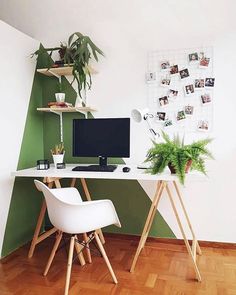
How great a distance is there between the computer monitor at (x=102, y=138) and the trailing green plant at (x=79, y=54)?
1.27ft

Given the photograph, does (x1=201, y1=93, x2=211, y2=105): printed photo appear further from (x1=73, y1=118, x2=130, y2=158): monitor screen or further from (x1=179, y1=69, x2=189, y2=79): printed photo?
(x1=73, y1=118, x2=130, y2=158): monitor screen

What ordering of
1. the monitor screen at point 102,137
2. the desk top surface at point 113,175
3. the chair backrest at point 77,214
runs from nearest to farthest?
the chair backrest at point 77,214 → the desk top surface at point 113,175 → the monitor screen at point 102,137

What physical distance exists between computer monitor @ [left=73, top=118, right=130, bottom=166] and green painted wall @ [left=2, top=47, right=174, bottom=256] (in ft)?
1.05

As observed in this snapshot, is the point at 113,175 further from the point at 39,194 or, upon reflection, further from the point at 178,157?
the point at 39,194

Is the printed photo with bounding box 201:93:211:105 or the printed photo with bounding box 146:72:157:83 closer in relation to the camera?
the printed photo with bounding box 201:93:211:105

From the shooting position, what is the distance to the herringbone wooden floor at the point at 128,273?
202cm

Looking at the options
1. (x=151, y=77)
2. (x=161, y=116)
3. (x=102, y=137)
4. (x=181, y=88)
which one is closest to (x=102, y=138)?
(x=102, y=137)

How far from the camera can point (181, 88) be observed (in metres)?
2.73

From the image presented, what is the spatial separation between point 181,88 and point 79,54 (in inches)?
40.0

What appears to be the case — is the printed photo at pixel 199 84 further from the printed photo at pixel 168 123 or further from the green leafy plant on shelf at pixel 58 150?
the green leafy plant on shelf at pixel 58 150

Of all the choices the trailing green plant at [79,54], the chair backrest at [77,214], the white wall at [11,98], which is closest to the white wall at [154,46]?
the trailing green plant at [79,54]

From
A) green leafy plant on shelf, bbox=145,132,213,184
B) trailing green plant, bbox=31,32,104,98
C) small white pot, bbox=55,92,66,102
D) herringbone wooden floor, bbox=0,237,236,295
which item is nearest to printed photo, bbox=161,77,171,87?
trailing green plant, bbox=31,32,104,98

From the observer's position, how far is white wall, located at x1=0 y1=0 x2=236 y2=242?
8.60 ft

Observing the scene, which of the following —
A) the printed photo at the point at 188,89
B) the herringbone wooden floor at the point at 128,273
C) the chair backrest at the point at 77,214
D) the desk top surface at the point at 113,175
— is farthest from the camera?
the printed photo at the point at 188,89
